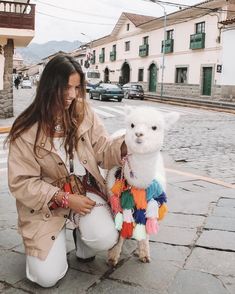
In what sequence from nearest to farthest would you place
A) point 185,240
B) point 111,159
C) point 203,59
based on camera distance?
point 111,159
point 185,240
point 203,59

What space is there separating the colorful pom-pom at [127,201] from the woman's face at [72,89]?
76cm

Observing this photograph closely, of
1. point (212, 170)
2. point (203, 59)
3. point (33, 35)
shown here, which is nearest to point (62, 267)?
point (212, 170)

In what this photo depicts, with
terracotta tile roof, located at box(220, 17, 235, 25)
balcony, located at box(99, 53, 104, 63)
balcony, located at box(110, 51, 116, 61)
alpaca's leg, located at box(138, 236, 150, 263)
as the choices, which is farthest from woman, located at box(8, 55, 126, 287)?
balcony, located at box(99, 53, 104, 63)

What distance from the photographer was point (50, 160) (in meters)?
2.88

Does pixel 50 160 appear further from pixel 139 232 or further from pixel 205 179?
→ pixel 205 179

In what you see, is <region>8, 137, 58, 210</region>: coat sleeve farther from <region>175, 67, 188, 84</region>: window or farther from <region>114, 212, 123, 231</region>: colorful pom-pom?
<region>175, 67, 188, 84</region>: window

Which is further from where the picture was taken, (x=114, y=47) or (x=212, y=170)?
(x=114, y=47)

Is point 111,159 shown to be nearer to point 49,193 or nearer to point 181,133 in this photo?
point 49,193

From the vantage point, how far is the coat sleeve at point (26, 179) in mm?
2729

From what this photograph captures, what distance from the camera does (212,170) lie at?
7004mm

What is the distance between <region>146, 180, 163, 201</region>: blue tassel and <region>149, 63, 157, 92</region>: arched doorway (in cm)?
3644

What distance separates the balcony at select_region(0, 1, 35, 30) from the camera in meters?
14.0

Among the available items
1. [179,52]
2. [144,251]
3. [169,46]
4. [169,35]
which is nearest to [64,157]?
[144,251]

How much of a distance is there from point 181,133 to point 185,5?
62.3 ft
